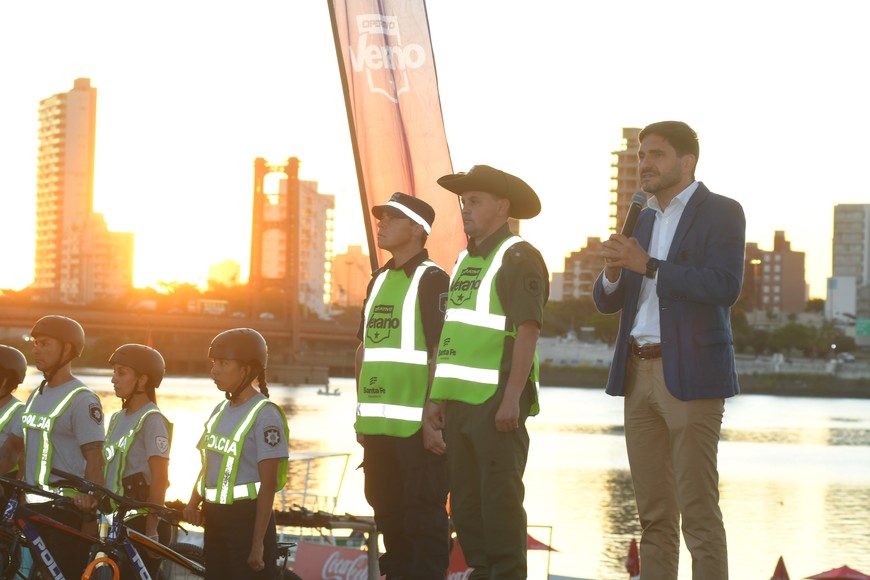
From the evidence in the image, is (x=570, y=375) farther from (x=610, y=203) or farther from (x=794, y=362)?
(x=610, y=203)

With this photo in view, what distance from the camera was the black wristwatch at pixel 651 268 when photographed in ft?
14.6

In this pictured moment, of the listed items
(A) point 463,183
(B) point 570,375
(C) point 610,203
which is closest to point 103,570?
(A) point 463,183

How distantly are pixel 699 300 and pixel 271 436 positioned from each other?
159 centimetres

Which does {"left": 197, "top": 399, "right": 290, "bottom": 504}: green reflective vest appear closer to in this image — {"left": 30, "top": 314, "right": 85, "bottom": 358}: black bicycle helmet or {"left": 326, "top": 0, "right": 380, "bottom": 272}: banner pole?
{"left": 30, "top": 314, "right": 85, "bottom": 358}: black bicycle helmet

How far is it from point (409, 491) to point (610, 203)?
137154 millimetres

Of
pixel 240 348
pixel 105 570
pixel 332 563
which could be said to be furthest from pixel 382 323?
pixel 332 563

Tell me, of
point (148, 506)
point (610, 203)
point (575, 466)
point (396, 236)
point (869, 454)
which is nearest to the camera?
point (148, 506)

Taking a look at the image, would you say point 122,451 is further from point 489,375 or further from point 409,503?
point 489,375

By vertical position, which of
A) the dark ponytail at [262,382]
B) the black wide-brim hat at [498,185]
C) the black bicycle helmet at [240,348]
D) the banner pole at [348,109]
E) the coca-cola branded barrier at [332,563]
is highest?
the banner pole at [348,109]

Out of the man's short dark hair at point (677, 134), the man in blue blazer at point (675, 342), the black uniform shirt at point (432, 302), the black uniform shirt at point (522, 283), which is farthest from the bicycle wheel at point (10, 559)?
the man's short dark hair at point (677, 134)

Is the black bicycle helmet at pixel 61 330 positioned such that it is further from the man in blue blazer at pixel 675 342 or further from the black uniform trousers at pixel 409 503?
the man in blue blazer at pixel 675 342

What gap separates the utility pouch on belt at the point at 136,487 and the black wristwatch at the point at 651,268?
7.69ft

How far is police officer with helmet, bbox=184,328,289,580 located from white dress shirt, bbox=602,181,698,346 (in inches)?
50.9

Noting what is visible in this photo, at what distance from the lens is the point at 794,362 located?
374 ft
